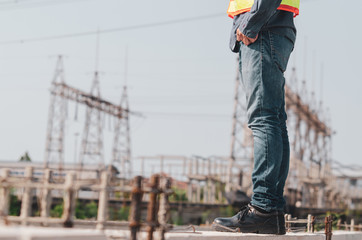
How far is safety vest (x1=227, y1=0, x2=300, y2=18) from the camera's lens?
398 centimetres

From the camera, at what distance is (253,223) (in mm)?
3680

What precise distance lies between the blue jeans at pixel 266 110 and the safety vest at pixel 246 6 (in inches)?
10.6

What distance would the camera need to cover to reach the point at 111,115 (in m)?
43.6

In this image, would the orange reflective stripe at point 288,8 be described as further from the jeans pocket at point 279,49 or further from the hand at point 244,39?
the hand at point 244,39

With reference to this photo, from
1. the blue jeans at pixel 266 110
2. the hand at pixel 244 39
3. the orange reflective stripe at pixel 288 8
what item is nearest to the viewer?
the blue jeans at pixel 266 110

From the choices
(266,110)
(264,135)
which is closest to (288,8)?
(266,110)

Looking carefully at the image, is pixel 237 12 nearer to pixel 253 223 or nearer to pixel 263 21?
pixel 263 21

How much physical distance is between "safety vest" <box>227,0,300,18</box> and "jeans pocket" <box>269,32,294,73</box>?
0.24 metres

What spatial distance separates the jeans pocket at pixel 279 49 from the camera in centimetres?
379

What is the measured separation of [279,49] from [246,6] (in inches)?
16.7

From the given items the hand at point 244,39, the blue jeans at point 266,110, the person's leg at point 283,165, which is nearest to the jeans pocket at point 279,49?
the blue jeans at point 266,110

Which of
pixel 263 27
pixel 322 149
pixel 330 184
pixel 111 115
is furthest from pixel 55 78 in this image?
pixel 263 27

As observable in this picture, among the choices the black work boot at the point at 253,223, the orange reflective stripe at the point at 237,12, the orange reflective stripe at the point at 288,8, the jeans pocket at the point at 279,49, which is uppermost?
the orange reflective stripe at the point at 288,8

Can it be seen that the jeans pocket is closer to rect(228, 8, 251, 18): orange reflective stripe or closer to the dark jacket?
the dark jacket
